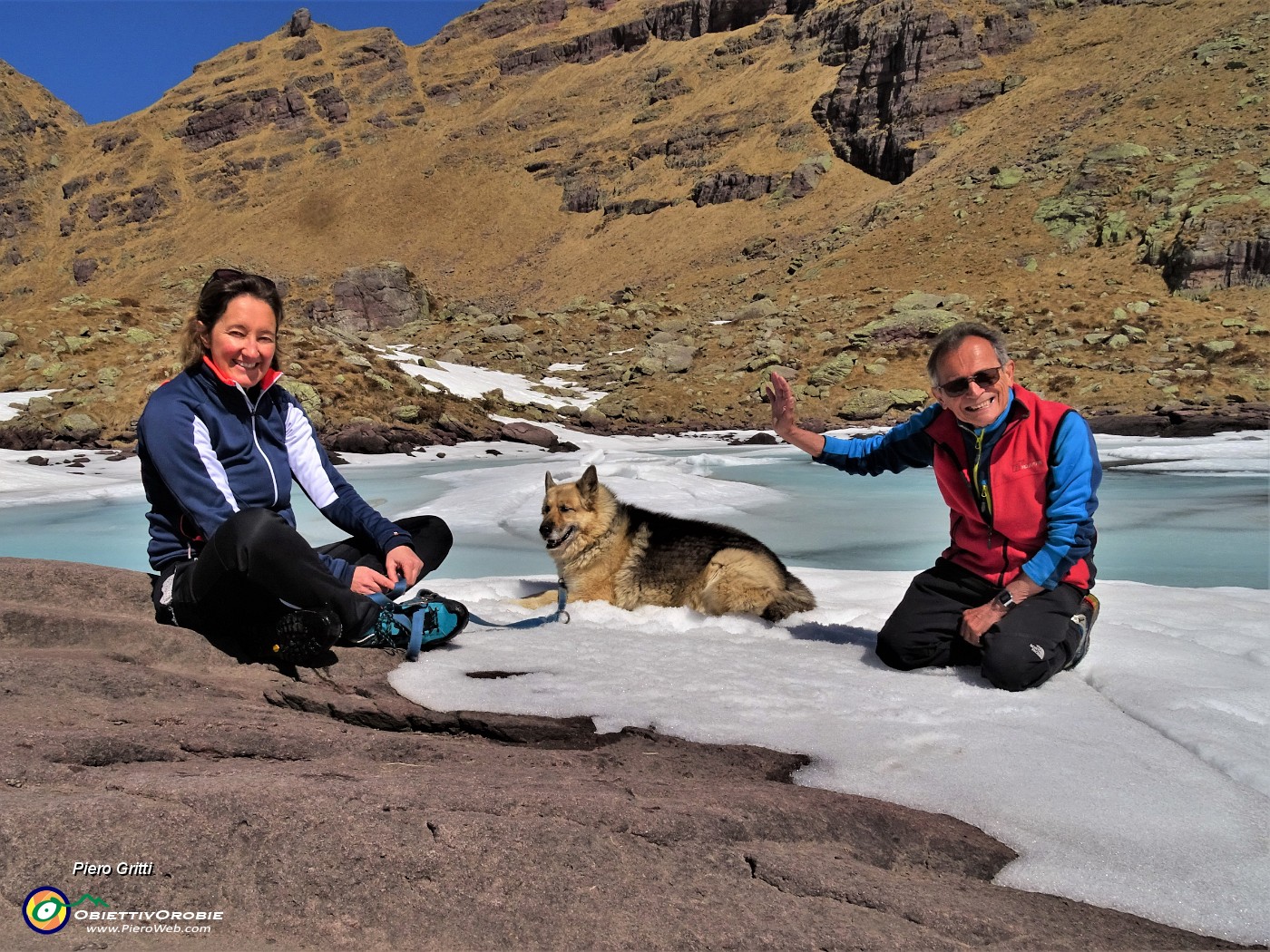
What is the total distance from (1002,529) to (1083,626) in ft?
1.51

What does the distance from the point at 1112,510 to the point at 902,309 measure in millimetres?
19152

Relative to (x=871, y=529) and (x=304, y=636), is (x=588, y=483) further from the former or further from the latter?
(x=871, y=529)

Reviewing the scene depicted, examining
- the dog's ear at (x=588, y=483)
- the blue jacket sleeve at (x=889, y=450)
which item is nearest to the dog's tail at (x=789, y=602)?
the blue jacket sleeve at (x=889, y=450)

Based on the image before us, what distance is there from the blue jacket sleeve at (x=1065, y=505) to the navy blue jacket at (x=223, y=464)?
2.50 m

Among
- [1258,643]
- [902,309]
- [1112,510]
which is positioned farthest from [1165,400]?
[1258,643]

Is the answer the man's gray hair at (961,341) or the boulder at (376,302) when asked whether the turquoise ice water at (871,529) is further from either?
the boulder at (376,302)

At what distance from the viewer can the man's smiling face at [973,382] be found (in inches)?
122

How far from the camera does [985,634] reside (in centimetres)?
305

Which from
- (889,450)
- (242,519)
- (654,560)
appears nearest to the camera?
(242,519)

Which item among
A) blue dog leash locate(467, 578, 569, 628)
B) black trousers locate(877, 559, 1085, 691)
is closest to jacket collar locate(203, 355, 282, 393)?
blue dog leash locate(467, 578, 569, 628)

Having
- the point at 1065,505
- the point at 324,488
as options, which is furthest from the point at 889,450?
the point at 324,488

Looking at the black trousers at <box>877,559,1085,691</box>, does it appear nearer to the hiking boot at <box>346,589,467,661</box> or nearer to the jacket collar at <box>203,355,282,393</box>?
the hiking boot at <box>346,589,467,661</box>

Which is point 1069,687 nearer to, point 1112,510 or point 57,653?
point 57,653

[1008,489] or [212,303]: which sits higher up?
[212,303]
